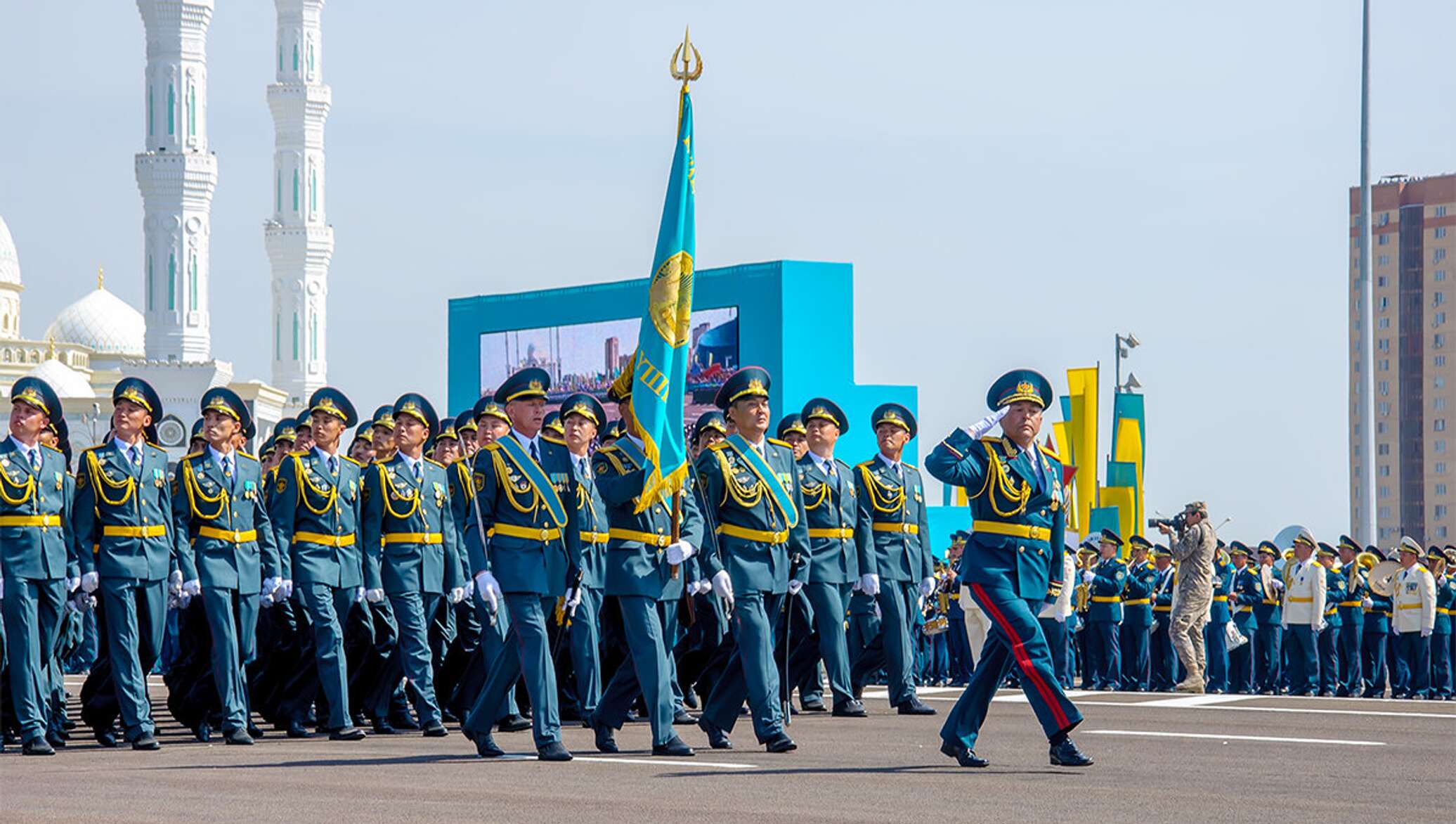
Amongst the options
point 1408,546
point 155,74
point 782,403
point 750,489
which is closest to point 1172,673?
point 1408,546

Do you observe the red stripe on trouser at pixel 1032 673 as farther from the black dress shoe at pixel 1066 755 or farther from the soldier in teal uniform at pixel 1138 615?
the soldier in teal uniform at pixel 1138 615

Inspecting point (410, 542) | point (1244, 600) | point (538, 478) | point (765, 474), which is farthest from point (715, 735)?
point (1244, 600)

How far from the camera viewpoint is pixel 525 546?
11.0 metres

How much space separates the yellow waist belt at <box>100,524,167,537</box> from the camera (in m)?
12.3

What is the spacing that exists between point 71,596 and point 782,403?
1651cm

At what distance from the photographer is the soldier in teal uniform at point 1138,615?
72.9 feet

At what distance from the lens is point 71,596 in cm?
1238

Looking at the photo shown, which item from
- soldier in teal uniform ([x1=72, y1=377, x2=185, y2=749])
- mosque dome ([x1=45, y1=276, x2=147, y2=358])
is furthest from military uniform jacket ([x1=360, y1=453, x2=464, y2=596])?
mosque dome ([x1=45, y1=276, x2=147, y2=358])

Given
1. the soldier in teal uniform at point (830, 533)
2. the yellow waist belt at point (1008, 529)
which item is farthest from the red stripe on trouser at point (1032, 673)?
the soldier in teal uniform at point (830, 533)

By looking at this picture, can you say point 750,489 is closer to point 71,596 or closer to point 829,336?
point 71,596

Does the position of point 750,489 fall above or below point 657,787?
above

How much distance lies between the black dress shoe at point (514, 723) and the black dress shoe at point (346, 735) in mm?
955

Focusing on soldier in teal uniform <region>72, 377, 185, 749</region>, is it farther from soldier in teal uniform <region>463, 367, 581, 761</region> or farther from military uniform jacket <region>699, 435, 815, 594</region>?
military uniform jacket <region>699, 435, 815, 594</region>

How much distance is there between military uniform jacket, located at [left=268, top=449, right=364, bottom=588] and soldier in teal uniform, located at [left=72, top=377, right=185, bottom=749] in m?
0.69
